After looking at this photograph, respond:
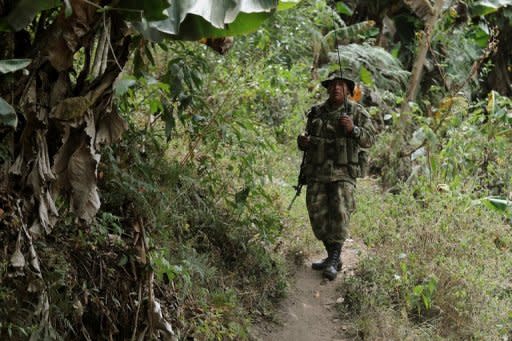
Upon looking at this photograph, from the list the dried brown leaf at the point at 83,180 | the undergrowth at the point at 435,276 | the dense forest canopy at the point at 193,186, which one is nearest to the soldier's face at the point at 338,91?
the dense forest canopy at the point at 193,186

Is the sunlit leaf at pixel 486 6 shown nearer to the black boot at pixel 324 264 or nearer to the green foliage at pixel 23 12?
the black boot at pixel 324 264

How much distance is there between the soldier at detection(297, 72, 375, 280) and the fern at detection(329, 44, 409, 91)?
4.22 m

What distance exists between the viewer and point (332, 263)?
708cm

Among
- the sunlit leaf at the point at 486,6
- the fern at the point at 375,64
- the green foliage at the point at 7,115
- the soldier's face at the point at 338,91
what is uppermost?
the sunlit leaf at the point at 486,6

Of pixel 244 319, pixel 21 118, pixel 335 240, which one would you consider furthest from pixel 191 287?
pixel 335 240

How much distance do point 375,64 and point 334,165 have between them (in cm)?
539

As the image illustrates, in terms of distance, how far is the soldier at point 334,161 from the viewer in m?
6.91

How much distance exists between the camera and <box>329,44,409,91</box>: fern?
1119 cm

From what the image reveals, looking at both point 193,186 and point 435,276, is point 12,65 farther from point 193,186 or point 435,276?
point 435,276

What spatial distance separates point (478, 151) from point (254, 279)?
13.0 ft

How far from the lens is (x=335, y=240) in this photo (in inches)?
276

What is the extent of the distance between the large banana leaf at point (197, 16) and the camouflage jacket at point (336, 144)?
8.97ft

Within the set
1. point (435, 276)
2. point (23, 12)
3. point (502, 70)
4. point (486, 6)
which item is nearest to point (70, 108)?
point (23, 12)

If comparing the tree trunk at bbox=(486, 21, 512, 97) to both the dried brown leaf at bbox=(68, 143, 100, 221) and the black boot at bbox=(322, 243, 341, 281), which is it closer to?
the black boot at bbox=(322, 243, 341, 281)
